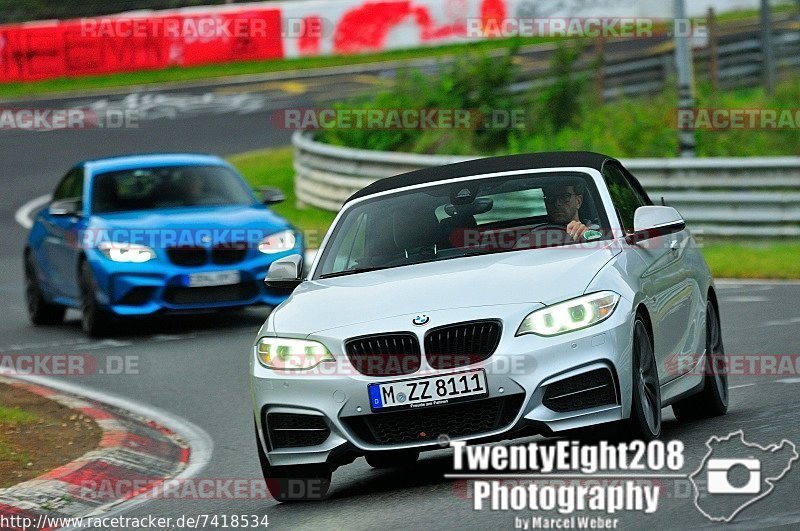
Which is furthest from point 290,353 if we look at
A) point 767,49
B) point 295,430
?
point 767,49

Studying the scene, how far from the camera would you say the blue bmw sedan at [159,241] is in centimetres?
1617

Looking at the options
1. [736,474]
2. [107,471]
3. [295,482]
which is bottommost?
[107,471]

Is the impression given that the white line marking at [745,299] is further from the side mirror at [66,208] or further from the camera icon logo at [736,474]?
the camera icon logo at [736,474]

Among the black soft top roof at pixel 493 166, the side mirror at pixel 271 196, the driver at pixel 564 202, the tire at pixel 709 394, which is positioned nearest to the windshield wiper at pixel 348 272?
the black soft top roof at pixel 493 166

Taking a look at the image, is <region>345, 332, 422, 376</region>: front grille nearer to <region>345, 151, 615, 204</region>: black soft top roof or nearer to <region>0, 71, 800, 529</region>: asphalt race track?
<region>0, 71, 800, 529</region>: asphalt race track

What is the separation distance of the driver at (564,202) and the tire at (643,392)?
3.23ft

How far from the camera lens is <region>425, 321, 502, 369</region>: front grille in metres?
7.84

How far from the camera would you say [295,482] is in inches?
330

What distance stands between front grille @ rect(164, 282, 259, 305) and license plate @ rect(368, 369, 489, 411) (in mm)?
8493

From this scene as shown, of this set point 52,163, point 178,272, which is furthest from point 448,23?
point 178,272

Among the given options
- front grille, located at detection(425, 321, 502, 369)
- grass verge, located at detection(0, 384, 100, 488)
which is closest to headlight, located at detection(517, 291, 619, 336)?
front grille, located at detection(425, 321, 502, 369)

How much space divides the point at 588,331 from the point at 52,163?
27.0 m

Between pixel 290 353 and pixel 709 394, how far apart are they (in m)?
2.66

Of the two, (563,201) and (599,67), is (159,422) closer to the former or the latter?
(563,201)
